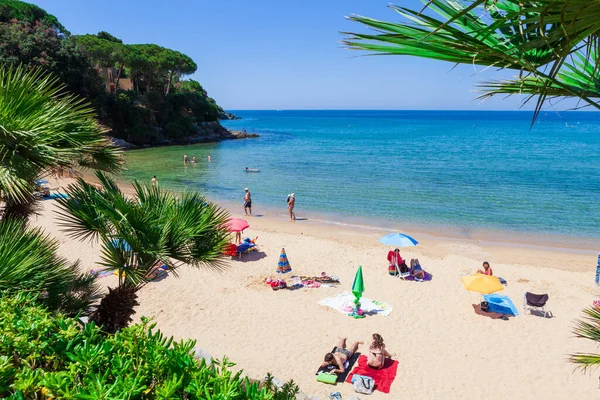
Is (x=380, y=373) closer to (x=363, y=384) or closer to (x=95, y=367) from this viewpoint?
→ (x=363, y=384)

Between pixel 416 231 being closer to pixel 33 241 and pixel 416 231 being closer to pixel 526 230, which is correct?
pixel 526 230

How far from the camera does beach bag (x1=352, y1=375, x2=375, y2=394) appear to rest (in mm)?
7016

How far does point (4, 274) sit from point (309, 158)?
40.8 metres

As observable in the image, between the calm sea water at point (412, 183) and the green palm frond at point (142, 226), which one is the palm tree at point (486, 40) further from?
the calm sea water at point (412, 183)

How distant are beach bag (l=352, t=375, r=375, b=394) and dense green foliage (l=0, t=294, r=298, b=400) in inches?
167

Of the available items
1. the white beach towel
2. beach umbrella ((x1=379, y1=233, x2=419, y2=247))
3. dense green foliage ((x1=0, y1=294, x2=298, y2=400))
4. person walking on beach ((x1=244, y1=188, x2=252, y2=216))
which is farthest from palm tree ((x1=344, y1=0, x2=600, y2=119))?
person walking on beach ((x1=244, y1=188, x2=252, y2=216))

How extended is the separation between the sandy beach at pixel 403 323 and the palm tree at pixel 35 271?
12.5 feet

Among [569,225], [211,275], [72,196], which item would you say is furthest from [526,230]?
[72,196]

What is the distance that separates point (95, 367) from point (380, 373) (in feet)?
19.0

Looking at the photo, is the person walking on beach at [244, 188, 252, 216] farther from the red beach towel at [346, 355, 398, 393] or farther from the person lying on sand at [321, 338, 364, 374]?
the red beach towel at [346, 355, 398, 393]

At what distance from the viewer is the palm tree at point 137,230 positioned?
4641 mm

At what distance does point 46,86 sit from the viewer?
4.75m

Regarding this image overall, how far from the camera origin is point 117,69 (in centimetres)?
5809

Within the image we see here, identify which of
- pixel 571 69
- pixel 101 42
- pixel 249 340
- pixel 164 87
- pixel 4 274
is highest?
pixel 101 42
